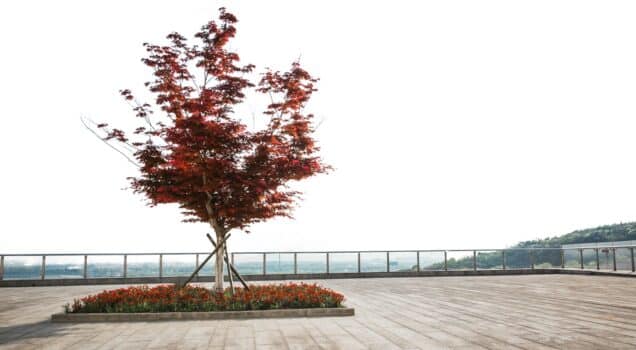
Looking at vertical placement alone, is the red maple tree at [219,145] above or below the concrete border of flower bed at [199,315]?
above

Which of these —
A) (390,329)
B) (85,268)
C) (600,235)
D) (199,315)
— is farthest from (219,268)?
(600,235)

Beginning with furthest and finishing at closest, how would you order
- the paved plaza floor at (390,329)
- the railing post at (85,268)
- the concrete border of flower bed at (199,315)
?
the railing post at (85,268), the concrete border of flower bed at (199,315), the paved plaza floor at (390,329)

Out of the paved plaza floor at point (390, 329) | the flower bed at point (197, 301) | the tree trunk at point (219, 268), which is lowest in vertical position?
the paved plaza floor at point (390, 329)

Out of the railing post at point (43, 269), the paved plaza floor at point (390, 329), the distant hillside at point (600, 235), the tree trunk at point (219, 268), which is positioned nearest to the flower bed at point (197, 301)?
the paved plaza floor at point (390, 329)

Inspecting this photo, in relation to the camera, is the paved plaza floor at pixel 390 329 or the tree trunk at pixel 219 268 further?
the tree trunk at pixel 219 268

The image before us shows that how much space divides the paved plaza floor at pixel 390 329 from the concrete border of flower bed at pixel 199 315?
356mm

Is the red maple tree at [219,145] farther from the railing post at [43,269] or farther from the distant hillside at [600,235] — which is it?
the distant hillside at [600,235]

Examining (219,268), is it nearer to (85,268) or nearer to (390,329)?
(390,329)

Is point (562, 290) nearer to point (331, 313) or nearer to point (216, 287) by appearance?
point (331, 313)

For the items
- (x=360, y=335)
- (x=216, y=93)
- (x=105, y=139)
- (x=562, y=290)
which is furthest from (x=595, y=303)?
(x=105, y=139)

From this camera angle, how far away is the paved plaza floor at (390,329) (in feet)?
26.3

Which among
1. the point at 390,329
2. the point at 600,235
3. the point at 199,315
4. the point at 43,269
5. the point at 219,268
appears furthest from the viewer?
the point at 600,235

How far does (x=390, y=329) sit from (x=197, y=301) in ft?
15.4

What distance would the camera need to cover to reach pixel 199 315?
11.0 meters
